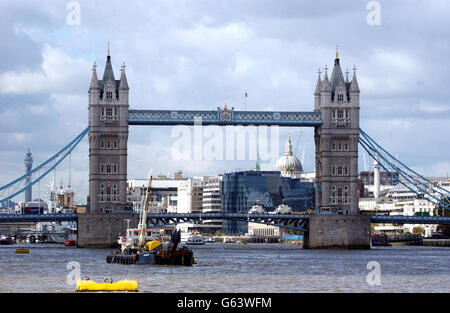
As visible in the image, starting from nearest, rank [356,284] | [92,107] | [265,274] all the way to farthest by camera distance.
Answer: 1. [356,284]
2. [265,274]
3. [92,107]

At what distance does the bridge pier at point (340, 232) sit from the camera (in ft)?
563

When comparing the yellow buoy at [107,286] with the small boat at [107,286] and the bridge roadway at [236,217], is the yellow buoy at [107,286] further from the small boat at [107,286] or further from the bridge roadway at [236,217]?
the bridge roadway at [236,217]

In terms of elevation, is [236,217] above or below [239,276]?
above

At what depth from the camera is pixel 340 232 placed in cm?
17212

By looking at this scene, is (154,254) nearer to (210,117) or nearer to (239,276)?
(239,276)

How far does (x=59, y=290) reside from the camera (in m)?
72.2

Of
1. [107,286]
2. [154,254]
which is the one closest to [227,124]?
[154,254]

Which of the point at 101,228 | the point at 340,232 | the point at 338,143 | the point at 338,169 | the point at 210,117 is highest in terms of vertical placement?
the point at 210,117

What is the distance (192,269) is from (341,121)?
78.0 metres

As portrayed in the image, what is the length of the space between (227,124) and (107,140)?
17.8 metres

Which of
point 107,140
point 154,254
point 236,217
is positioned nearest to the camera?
point 154,254

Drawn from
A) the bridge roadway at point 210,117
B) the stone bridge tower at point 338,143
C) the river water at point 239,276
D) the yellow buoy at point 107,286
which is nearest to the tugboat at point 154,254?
the river water at point 239,276
